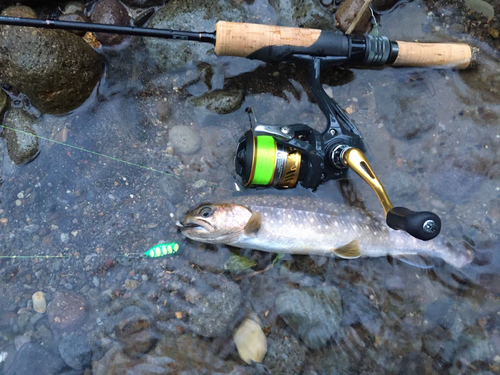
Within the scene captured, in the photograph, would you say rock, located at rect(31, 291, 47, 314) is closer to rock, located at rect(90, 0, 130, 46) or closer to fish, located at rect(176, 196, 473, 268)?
fish, located at rect(176, 196, 473, 268)

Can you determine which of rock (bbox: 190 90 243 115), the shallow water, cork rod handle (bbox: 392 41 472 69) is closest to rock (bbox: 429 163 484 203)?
the shallow water

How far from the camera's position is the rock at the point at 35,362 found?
3332 millimetres

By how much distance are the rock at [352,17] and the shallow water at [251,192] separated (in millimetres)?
249

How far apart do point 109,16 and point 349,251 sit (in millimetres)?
3207

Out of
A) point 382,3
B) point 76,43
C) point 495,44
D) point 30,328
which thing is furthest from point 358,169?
point 30,328

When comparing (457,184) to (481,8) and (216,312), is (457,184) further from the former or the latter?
(216,312)

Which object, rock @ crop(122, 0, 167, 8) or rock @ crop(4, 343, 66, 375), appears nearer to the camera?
rock @ crop(4, 343, 66, 375)

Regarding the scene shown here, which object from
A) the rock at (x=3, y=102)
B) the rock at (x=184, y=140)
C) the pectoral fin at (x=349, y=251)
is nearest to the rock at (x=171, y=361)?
the pectoral fin at (x=349, y=251)

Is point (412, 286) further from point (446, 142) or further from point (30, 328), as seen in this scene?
point (30, 328)

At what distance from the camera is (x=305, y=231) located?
11.6 feet

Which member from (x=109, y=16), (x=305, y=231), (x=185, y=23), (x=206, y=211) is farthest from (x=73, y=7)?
(x=305, y=231)

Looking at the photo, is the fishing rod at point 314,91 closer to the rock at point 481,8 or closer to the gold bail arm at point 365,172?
the gold bail arm at point 365,172

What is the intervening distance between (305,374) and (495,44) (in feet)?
12.3

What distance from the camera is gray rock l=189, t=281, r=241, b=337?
3410 mm
